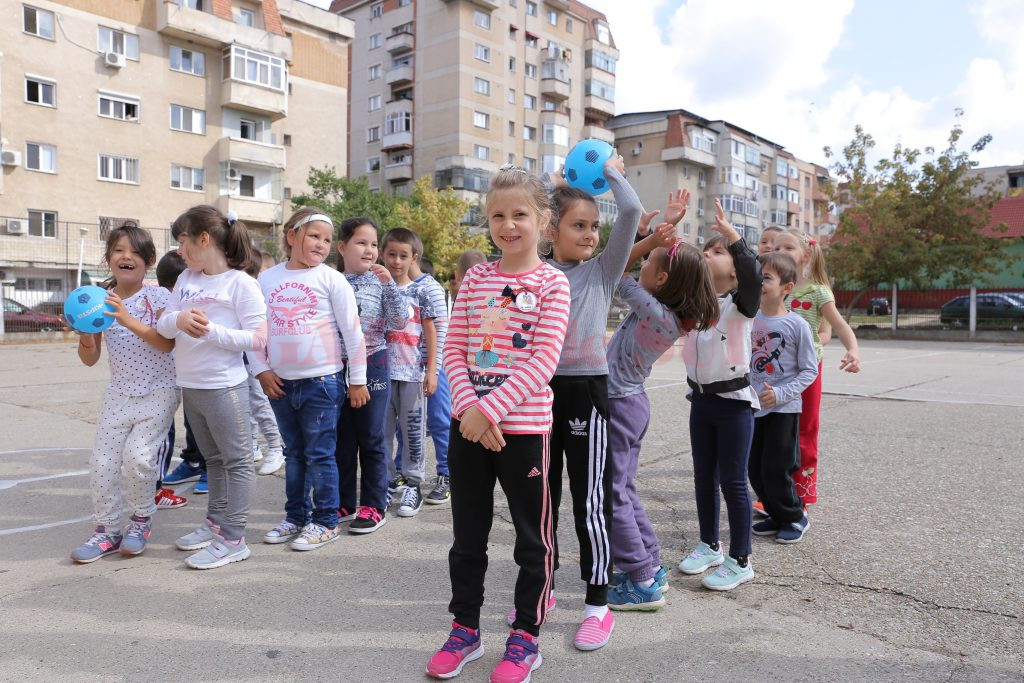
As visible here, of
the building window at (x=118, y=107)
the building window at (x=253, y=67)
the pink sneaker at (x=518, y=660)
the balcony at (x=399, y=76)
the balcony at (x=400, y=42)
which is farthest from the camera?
the balcony at (x=399, y=76)

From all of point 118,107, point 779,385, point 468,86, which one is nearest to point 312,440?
point 779,385

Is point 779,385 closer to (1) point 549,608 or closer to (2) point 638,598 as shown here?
(2) point 638,598

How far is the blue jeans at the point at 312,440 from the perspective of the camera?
395 centimetres

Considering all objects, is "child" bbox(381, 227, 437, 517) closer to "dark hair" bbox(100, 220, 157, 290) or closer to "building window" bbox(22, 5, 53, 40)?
"dark hair" bbox(100, 220, 157, 290)

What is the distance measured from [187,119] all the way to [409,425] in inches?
1233

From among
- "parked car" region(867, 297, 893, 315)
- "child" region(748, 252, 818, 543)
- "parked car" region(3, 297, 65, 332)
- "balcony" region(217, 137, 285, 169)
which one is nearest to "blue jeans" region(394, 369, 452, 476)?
"child" region(748, 252, 818, 543)

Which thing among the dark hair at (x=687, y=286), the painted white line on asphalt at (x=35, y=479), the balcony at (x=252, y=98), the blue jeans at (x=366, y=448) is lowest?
the painted white line on asphalt at (x=35, y=479)

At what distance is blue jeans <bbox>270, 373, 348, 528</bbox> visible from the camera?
395 cm

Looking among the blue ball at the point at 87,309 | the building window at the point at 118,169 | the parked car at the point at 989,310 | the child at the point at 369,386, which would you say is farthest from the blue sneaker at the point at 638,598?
the building window at the point at 118,169

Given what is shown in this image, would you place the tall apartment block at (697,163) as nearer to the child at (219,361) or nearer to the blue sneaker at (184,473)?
the blue sneaker at (184,473)

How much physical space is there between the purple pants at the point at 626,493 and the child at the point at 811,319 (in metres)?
1.70

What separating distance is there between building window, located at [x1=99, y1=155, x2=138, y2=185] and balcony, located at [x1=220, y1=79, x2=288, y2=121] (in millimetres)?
5047

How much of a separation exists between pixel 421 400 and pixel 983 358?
17.9 meters

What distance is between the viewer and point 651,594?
10.4 feet
